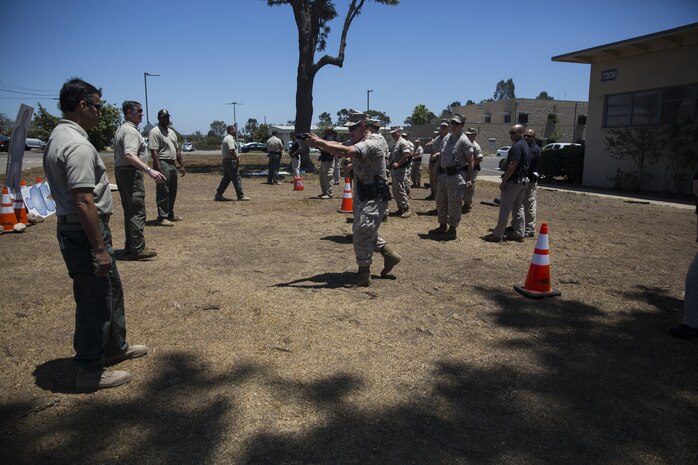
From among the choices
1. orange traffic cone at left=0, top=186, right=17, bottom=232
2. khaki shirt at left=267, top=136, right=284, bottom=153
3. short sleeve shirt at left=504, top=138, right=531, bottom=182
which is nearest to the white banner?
orange traffic cone at left=0, top=186, right=17, bottom=232

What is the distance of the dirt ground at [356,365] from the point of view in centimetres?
253

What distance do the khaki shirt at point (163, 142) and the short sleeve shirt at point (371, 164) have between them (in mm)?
4464

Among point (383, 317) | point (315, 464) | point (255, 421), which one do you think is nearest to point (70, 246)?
point (255, 421)

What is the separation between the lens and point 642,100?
1551 centimetres

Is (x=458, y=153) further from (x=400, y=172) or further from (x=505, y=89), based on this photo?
(x=505, y=89)

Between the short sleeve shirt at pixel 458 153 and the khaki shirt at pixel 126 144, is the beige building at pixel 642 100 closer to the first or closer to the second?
the short sleeve shirt at pixel 458 153

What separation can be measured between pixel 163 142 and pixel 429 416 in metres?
6.95

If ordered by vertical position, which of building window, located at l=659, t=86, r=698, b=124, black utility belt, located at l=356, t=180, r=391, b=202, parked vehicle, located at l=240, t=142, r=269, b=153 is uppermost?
building window, located at l=659, t=86, r=698, b=124

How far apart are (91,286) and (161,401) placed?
85cm

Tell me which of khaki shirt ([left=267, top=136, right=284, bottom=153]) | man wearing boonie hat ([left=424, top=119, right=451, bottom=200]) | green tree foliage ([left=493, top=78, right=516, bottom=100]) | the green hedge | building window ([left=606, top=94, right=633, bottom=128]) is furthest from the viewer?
green tree foliage ([left=493, top=78, right=516, bottom=100])

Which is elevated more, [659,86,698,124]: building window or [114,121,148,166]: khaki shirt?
[659,86,698,124]: building window

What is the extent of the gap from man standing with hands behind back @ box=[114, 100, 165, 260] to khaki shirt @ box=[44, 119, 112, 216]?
2.90m

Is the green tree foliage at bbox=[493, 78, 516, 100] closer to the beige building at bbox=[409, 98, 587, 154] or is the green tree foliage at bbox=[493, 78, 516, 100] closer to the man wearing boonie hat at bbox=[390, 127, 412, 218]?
the beige building at bbox=[409, 98, 587, 154]

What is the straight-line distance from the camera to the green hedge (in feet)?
60.2
